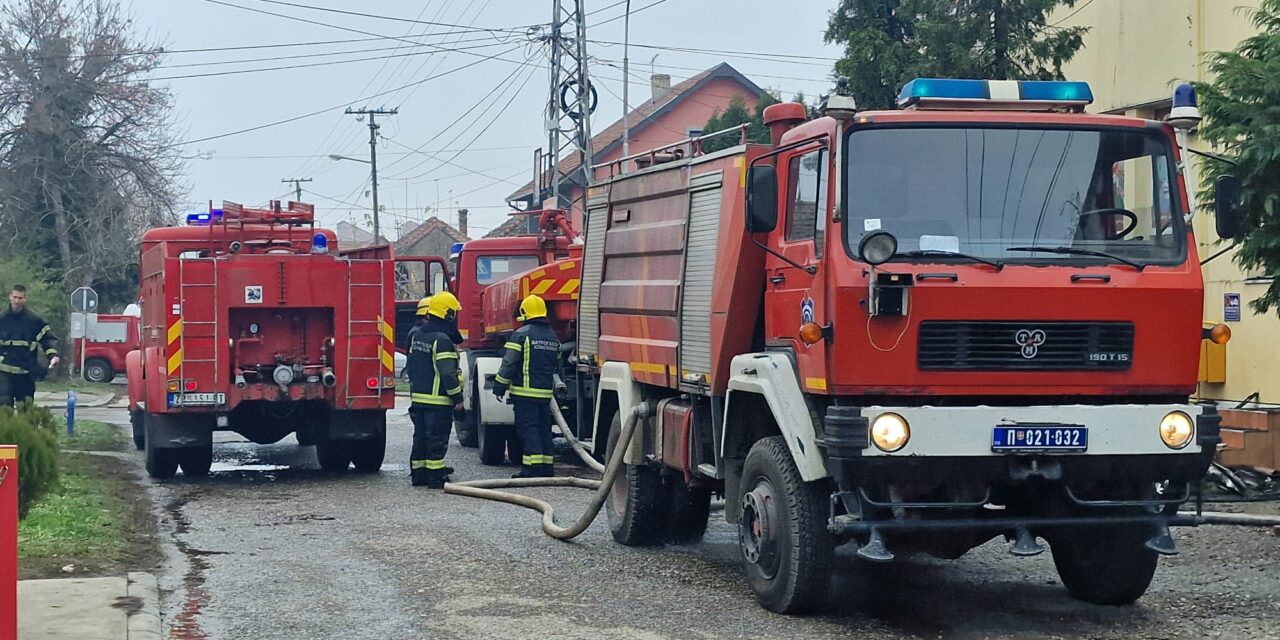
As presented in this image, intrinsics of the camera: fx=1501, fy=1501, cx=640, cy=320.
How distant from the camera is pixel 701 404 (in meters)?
8.76

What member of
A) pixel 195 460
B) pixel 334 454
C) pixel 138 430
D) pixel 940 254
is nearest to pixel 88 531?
pixel 195 460

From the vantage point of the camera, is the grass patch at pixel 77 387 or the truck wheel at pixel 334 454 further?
the grass patch at pixel 77 387

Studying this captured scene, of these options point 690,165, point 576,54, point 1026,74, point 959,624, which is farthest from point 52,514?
point 576,54

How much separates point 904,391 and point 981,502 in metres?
0.64

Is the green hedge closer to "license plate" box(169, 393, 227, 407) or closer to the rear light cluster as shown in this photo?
"license plate" box(169, 393, 227, 407)

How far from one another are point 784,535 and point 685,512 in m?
2.74

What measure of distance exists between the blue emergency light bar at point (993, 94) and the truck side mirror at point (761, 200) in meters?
0.84

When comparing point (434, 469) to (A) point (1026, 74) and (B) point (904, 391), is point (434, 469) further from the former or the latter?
(A) point (1026, 74)

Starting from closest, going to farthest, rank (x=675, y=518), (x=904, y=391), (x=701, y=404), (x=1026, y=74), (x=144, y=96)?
(x=904, y=391) < (x=701, y=404) < (x=675, y=518) < (x=1026, y=74) < (x=144, y=96)

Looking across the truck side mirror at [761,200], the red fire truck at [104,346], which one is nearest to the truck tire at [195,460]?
the truck side mirror at [761,200]

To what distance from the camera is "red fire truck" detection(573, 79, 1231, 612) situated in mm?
6867

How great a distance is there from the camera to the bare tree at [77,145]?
3831cm

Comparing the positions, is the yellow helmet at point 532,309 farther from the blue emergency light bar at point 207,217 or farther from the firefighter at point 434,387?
the blue emergency light bar at point 207,217

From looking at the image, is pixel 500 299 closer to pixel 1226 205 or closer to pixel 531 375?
pixel 531 375
